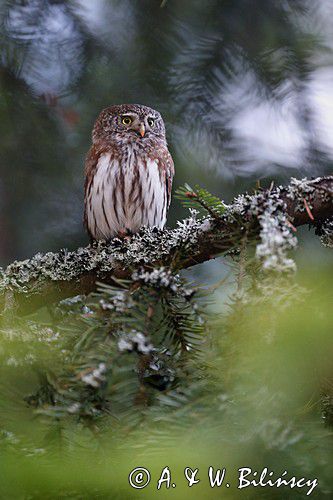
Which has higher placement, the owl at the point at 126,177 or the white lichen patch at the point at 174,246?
the owl at the point at 126,177

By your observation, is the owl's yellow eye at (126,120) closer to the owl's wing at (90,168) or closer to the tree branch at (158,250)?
the owl's wing at (90,168)

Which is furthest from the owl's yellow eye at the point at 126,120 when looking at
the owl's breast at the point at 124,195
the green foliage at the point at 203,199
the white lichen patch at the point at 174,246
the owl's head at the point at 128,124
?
→ the green foliage at the point at 203,199

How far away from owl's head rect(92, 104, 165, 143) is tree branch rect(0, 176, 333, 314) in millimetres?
971

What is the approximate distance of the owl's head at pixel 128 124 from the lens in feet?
10.0

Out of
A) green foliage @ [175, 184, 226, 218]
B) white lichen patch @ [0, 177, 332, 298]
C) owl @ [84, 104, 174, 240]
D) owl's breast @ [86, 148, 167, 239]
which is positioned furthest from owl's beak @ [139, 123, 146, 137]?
green foliage @ [175, 184, 226, 218]

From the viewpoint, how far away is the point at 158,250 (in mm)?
1883

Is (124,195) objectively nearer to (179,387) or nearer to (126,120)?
(126,120)

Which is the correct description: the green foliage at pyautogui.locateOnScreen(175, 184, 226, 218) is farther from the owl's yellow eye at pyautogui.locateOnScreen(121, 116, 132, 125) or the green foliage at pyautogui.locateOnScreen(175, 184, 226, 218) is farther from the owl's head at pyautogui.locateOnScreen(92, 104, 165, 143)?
the owl's yellow eye at pyautogui.locateOnScreen(121, 116, 132, 125)

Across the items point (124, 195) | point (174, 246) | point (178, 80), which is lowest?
point (174, 246)

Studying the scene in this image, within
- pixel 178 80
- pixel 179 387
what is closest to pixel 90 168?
pixel 178 80

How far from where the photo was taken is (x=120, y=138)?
10.9 feet

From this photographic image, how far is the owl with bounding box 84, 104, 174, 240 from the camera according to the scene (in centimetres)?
304

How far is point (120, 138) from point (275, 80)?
986 mm

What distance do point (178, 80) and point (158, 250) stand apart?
3.69 feet
